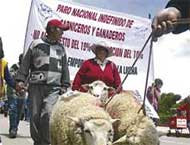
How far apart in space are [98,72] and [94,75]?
0.06 metres

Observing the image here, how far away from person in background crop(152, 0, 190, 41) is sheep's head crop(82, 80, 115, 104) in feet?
8.77

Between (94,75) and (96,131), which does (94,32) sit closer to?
(94,75)

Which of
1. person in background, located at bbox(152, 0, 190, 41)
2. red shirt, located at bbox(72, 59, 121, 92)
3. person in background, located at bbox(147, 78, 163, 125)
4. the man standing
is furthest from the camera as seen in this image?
person in background, located at bbox(147, 78, 163, 125)

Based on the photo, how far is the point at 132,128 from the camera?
17.9 ft

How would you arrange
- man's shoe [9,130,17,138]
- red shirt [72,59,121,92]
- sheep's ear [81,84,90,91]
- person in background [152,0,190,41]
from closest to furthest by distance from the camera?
person in background [152,0,190,41], sheep's ear [81,84,90,91], red shirt [72,59,121,92], man's shoe [9,130,17,138]

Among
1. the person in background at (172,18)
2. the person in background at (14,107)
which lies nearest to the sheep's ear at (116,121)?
the person in background at (172,18)

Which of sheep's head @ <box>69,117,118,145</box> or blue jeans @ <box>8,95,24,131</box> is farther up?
sheep's head @ <box>69,117,118,145</box>

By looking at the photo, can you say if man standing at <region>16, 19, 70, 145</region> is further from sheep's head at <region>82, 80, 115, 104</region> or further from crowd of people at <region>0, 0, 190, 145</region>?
sheep's head at <region>82, 80, 115, 104</region>

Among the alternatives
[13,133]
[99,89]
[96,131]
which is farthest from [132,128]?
[13,133]

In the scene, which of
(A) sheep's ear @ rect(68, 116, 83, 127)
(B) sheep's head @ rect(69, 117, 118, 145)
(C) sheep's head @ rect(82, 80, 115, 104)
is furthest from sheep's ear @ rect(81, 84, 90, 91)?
(B) sheep's head @ rect(69, 117, 118, 145)

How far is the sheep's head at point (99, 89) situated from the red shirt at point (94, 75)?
0.13 metres

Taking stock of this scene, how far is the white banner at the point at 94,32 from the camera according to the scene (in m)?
13.8

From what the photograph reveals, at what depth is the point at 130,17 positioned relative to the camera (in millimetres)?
15258

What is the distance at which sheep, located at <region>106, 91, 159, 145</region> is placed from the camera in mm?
5387
